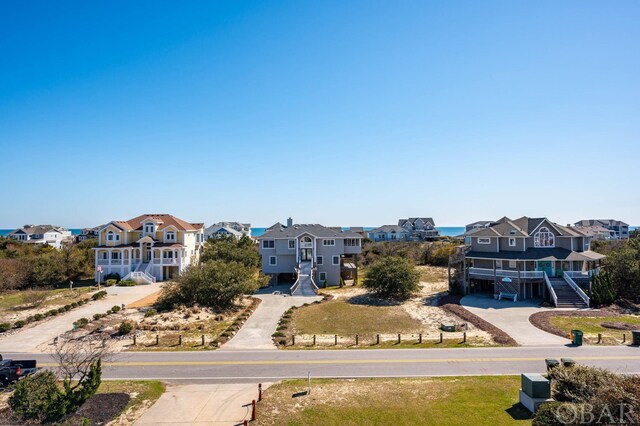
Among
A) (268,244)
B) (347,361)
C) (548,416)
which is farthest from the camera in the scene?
(268,244)

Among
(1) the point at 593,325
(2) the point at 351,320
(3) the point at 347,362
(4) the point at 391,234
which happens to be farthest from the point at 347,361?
(4) the point at 391,234

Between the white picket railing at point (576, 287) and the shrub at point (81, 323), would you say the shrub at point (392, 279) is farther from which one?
the shrub at point (81, 323)

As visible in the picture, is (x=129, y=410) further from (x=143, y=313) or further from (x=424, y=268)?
(x=424, y=268)

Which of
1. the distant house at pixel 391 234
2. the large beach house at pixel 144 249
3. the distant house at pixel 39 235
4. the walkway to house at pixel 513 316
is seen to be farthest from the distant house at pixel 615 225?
the distant house at pixel 39 235

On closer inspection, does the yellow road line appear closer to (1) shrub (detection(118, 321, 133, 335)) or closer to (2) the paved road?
(2) the paved road

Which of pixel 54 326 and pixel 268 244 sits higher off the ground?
pixel 268 244

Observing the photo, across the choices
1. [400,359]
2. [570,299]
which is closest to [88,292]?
[400,359]

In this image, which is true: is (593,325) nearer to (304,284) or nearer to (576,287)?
(576,287)
